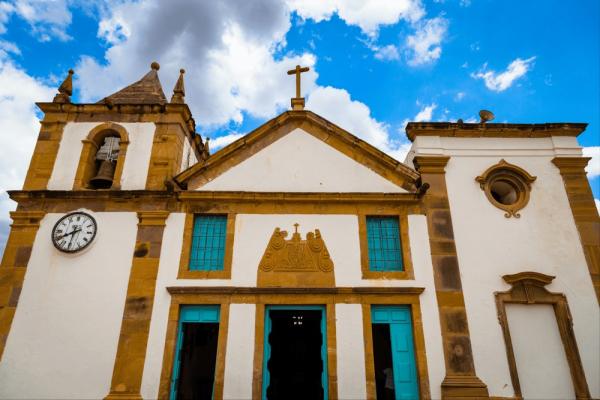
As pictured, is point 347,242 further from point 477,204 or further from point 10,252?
point 10,252

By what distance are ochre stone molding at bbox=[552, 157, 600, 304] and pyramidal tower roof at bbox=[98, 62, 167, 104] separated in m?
11.2

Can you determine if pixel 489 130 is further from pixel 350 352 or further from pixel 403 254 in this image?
pixel 350 352

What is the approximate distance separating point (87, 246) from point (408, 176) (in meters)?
8.11

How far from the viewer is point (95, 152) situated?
35.2 feet

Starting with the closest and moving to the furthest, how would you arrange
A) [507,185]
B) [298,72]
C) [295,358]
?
1. [507,185]
2. [298,72]
3. [295,358]

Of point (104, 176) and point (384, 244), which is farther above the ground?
point (104, 176)

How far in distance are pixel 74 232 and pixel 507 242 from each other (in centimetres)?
1048

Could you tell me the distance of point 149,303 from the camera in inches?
347

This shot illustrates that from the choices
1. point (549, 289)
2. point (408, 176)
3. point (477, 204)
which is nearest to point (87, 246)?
point (408, 176)

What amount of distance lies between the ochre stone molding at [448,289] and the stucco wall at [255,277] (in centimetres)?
17

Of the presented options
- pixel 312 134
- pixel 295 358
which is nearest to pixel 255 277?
pixel 312 134

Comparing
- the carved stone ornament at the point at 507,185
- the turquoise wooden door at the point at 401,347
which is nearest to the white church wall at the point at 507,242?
the carved stone ornament at the point at 507,185

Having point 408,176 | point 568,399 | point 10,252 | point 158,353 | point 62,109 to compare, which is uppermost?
point 62,109

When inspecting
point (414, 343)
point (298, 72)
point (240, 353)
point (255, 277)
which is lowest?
point (240, 353)
